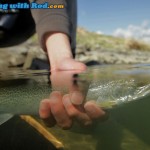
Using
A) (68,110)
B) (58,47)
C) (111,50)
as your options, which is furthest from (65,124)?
(111,50)

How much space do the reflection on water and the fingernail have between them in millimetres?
72

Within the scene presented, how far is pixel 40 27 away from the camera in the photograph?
82.2 inches

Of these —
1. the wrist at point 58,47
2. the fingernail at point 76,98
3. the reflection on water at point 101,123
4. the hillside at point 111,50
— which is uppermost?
the wrist at point 58,47

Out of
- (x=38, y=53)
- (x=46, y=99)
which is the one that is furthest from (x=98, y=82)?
(x=38, y=53)

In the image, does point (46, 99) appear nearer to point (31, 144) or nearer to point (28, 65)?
point (31, 144)

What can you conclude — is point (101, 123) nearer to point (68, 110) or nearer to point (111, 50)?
point (68, 110)

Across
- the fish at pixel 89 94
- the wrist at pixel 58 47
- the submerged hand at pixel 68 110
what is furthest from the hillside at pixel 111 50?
the submerged hand at pixel 68 110

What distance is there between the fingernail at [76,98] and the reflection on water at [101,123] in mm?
72

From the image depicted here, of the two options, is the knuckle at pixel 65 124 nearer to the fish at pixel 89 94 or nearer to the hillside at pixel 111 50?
the fish at pixel 89 94

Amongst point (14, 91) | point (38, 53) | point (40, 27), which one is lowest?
point (38, 53)

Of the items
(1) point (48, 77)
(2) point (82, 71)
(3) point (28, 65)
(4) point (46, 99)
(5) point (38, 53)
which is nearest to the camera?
(4) point (46, 99)

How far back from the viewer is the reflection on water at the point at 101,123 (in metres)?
1.59

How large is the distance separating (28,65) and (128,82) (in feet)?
8.32

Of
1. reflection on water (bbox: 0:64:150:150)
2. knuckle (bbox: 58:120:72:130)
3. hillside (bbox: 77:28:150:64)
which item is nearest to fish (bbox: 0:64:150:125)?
reflection on water (bbox: 0:64:150:150)
